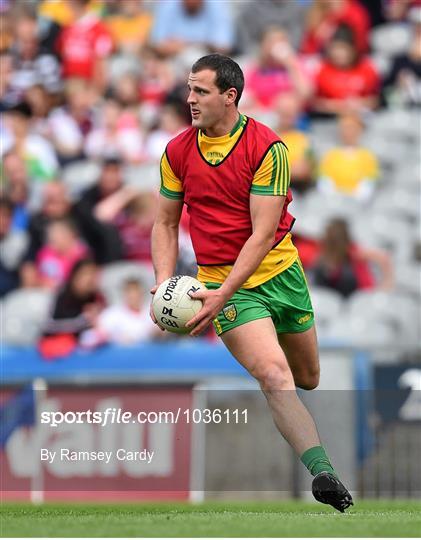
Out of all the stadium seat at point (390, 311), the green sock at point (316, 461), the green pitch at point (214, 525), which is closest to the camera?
the green pitch at point (214, 525)

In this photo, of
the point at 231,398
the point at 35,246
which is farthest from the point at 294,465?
the point at 35,246

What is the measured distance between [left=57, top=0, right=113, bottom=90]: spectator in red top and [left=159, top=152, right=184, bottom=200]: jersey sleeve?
959 centimetres

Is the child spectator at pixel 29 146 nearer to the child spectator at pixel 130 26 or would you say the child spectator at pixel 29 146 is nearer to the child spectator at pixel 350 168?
the child spectator at pixel 130 26

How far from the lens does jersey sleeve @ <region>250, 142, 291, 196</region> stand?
6648 millimetres

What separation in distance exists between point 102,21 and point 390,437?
8.00m

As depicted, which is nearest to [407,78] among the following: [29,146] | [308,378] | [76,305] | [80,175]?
[80,175]

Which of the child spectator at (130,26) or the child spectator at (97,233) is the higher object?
the child spectator at (130,26)

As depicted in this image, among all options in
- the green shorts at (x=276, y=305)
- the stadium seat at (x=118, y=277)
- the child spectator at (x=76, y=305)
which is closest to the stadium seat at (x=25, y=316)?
the child spectator at (x=76, y=305)

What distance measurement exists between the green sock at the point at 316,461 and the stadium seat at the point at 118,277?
21.7 ft

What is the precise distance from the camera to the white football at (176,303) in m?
6.55

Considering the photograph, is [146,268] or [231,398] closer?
[231,398]

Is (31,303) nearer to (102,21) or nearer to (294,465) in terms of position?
(294,465)

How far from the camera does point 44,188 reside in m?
14.6

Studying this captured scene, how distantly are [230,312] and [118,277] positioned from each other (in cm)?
664
